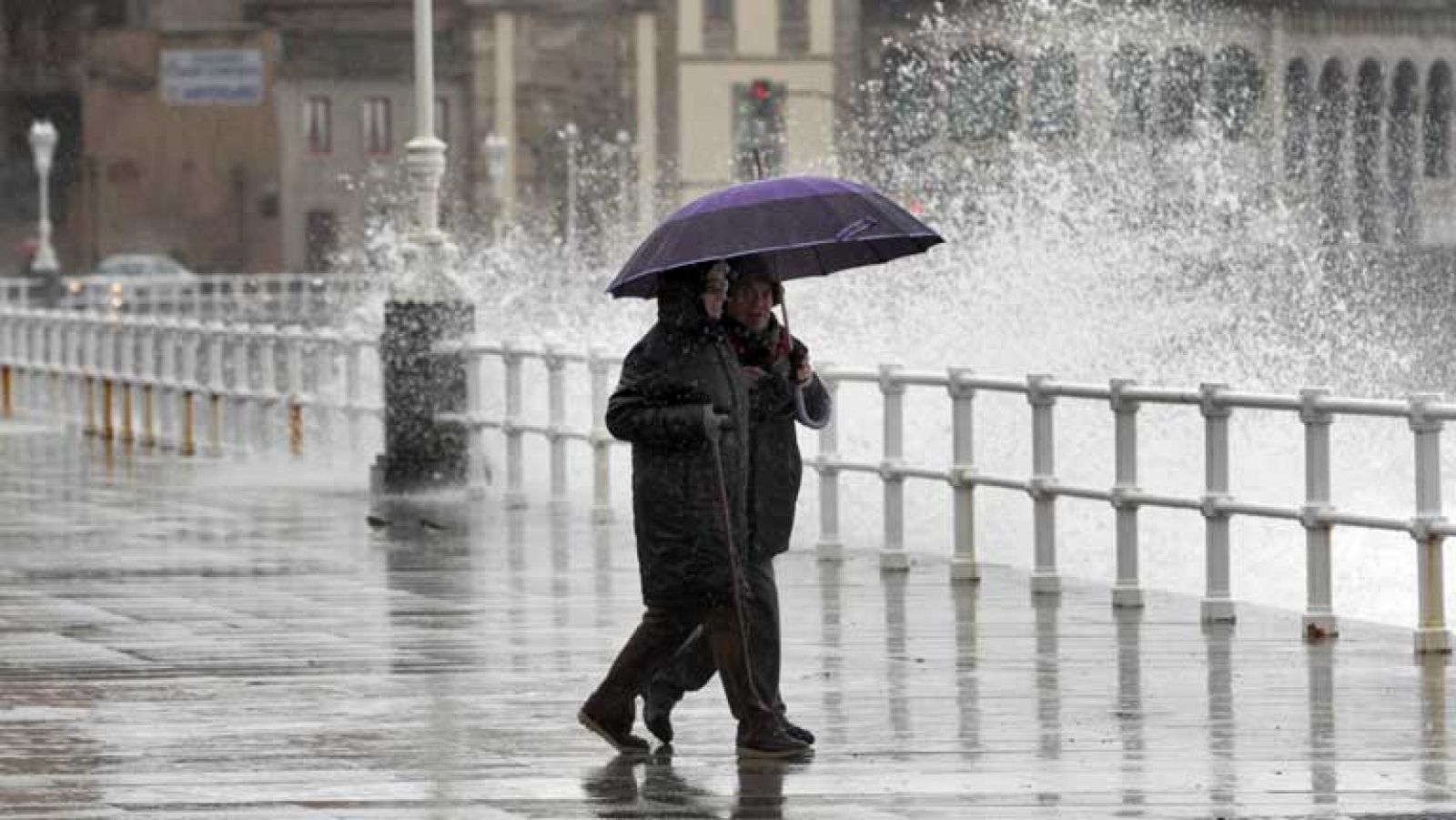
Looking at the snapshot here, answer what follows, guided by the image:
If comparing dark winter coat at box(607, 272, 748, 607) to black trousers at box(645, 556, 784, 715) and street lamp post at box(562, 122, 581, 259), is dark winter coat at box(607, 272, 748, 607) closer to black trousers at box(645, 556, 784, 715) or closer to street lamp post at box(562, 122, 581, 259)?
black trousers at box(645, 556, 784, 715)

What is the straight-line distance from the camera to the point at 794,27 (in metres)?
108

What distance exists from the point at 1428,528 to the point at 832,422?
16.1 ft

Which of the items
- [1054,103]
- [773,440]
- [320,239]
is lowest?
[773,440]

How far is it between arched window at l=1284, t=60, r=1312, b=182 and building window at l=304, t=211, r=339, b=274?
26.2 m

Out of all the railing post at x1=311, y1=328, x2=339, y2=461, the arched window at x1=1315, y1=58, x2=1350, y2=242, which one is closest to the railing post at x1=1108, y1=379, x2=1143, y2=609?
the railing post at x1=311, y1=328, x2=339, y2=461

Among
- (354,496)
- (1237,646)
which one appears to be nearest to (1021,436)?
(354,496)

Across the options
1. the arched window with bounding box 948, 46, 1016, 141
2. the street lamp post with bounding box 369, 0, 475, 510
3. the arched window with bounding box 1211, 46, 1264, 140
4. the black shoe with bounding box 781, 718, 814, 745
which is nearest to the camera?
the black shoe with bounding box 781, 718, 814, 745

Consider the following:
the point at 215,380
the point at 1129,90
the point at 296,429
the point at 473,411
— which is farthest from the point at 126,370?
the point at 1129,90

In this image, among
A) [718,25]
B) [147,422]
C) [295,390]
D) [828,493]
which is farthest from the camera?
[718,25]

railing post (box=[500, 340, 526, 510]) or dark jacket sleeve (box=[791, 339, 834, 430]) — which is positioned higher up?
dark jacket sleeve (box=[791, 339, 834, 430])

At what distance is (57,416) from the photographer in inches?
1512

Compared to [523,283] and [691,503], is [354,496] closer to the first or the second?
[691,503]

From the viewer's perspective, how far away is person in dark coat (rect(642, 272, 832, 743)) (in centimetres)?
1209

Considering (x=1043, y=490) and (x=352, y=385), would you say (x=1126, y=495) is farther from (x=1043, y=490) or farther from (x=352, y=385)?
(x=352, y=385)
